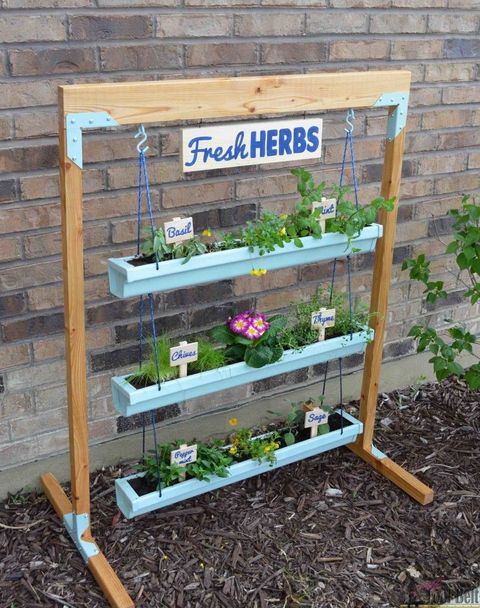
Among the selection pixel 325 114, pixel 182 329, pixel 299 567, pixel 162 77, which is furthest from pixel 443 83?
pixel 299 567

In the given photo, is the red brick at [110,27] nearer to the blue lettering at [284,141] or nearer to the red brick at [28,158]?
the red brick at [28,158]

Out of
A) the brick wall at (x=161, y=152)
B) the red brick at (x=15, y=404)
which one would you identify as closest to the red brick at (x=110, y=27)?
the brick wall at (x=161, y=152)

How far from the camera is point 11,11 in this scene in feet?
7.37

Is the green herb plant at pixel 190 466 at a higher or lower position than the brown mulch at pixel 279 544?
higher

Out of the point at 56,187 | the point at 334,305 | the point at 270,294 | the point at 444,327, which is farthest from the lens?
the point at 444,327

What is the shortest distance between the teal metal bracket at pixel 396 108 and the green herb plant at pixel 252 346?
80 centimetres

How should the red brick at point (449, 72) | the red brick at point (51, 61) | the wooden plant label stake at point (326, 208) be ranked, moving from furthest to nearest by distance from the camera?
the red brick at point (449, 72) → the wooden plant label stake at point (326, 208) → the red brick at point (51, 61)

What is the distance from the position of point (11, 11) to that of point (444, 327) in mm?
2492

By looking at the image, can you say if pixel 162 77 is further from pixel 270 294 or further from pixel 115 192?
pixel 270 294

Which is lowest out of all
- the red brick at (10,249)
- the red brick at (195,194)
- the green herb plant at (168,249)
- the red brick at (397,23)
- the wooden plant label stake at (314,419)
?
the wooden plant label stake at (314,419)

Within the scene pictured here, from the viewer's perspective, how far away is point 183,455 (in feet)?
8.48

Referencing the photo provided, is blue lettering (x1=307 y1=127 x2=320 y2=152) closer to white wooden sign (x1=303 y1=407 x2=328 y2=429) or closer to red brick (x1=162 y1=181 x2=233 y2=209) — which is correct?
red brick (x1=162 y1=181 x2=233 y2=209)

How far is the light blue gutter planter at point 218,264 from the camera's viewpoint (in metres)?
2.19

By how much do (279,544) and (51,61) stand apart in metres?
1.80
